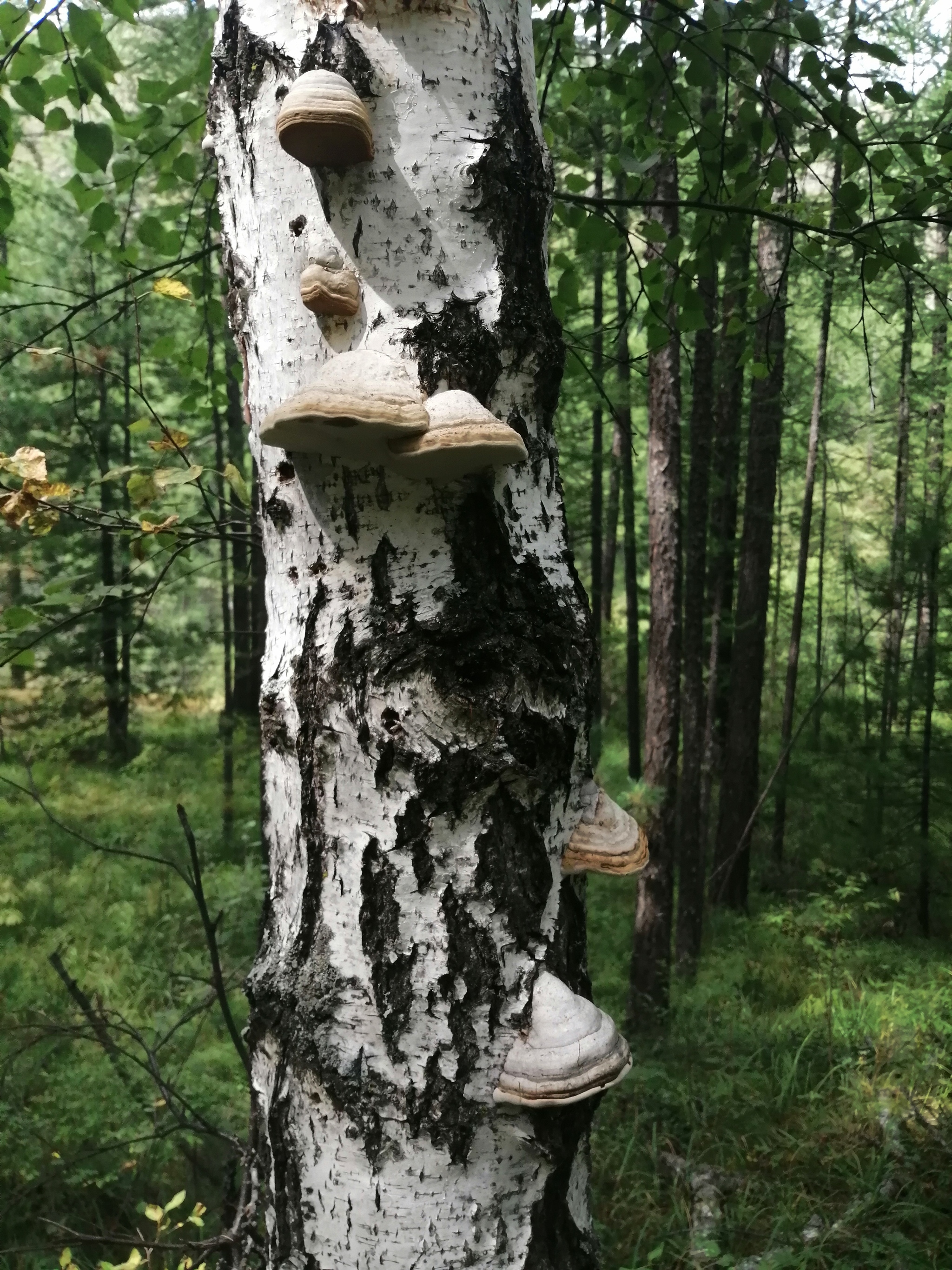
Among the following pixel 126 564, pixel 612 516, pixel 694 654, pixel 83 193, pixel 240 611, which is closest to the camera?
pixel 83 193

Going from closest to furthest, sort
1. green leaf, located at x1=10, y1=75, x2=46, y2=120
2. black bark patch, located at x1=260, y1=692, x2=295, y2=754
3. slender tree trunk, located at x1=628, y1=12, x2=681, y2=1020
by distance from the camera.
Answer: black bark patch, located at x1=260, y1=692, x2=295, y2=754
green leaf, located at x1=10, y1=75, x2=46, y2=120
slender tree trunk, located at x1=628, y1=12, x2=681, y2=1020

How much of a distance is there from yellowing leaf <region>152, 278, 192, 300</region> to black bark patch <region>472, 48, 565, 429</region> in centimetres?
140

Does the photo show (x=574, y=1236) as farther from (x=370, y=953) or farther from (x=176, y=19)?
(x=176, y=19)

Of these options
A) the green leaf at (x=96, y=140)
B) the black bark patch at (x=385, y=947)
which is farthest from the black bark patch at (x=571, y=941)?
the green leaf at (x=96, y=140)

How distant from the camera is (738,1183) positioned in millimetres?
5188

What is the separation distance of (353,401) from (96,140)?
1.81 meters

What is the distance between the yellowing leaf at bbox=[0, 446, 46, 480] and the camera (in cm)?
198

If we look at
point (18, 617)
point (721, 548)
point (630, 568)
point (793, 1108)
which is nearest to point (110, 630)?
point (630, 568)

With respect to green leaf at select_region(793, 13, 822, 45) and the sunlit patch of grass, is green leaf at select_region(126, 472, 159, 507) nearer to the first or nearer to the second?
green leaf at select_region(793, 13, 822, 45)

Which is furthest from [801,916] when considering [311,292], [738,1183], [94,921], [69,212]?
[69,212]

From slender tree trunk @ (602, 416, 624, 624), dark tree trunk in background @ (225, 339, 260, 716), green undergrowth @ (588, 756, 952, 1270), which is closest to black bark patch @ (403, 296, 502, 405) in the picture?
green undergrowth @ (588, 756, 952, 1270)

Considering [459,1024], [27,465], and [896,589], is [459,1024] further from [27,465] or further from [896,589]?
[896,589]

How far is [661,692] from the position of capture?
25.1ft

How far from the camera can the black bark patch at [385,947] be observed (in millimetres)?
1092
